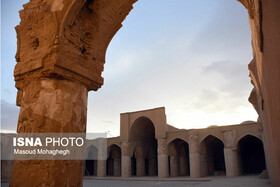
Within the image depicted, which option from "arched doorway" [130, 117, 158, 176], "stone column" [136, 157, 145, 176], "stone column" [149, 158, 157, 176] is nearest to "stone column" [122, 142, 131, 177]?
"arched doorway" [130, 117, 158, 176]

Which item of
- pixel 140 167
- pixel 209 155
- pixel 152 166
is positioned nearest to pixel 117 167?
pixel 140 167

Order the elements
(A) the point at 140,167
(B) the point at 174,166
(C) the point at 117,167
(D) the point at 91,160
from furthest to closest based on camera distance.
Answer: (D) the point at 91,160 → (C) the point at 117,167 → (A) the point at 140,167 → (B) the point at 174,166

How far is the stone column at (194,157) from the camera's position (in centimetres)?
1697

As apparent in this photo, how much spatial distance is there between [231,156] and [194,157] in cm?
264

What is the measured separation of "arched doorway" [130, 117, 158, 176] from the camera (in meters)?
22.5

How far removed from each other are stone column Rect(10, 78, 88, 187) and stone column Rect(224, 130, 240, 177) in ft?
Answer: 49.8

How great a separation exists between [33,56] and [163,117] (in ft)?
56.7

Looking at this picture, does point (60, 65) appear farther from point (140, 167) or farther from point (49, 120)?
point (140, 167)

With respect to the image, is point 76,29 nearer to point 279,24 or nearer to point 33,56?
point 33,56

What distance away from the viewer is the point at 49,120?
9.89ft

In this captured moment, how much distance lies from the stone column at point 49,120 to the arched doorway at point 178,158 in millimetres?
17163

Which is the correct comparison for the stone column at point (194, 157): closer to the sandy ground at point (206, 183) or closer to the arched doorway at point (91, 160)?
the sandy ground at point (206, 183)

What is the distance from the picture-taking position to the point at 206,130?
17516 mm

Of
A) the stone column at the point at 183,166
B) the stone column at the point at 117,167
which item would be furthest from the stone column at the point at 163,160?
the stone column at the point at 117,167
